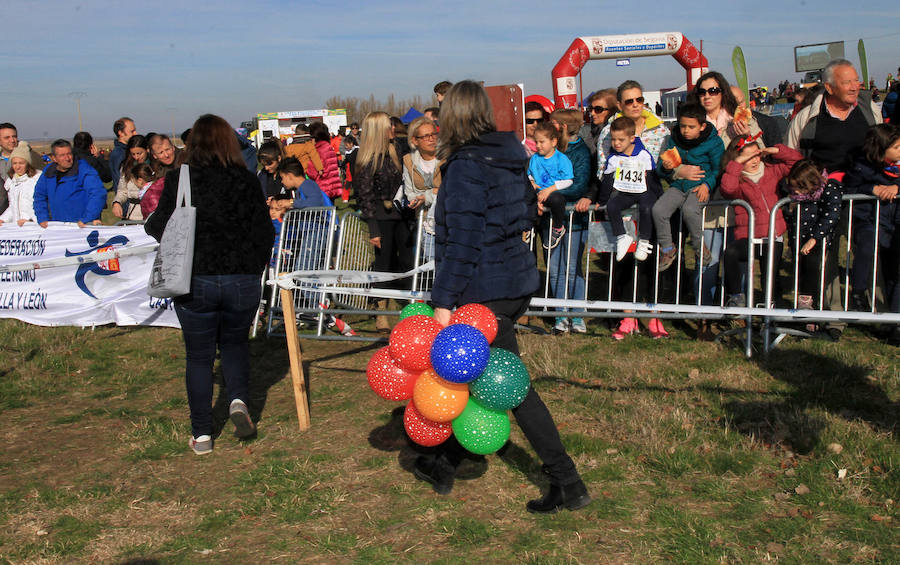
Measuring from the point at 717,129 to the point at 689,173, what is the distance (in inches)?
31.8

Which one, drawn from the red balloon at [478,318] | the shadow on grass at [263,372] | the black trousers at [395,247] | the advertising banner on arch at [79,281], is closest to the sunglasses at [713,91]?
the black trousers at [395,247]

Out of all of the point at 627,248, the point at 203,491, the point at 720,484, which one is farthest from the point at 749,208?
the point at 203,491

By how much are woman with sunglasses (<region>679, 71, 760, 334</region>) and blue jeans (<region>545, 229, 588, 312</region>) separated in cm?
114

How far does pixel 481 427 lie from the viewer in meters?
3.82

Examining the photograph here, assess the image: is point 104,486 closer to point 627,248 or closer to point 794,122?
point 627,248

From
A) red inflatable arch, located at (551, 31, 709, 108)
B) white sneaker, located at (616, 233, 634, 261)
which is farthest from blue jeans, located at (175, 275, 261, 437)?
red inflatable arch, located at (551, 31, 709, 108)

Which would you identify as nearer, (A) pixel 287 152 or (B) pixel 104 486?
(B) pixel 104 486

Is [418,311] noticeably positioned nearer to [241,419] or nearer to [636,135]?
[241,419]

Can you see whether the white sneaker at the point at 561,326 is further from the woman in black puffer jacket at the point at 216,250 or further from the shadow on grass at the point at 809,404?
the woman in black puffer jacket at the point at 216,250

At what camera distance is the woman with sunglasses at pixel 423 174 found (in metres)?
7.58

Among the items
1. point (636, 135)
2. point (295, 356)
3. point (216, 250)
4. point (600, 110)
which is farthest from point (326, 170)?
point (216, 250)

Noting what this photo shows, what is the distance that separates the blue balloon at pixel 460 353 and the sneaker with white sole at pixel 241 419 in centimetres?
213

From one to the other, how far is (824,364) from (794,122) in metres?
2.58

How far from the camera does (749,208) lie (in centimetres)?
667
